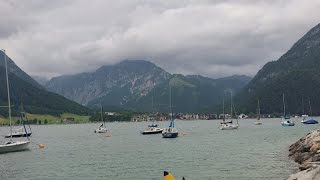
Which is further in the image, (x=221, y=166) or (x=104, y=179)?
(x=221, y=166)

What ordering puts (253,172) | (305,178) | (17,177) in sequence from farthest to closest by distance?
(17,177) → (253,172) → (305,178)

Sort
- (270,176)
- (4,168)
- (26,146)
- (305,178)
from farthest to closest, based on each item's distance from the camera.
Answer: (26,146) < (4,168) < (270,176) < (305,178)


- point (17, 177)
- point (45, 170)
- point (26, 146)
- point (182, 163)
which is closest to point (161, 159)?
point (182, 163)

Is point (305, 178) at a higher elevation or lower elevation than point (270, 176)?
higher

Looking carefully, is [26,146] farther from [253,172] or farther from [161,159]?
[253,172]

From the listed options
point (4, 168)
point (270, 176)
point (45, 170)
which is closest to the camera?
point (270, 176)

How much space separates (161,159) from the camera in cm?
7869

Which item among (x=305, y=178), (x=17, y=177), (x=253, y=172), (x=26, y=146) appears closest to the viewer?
(x=305, y=178)

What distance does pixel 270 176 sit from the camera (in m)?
54.4

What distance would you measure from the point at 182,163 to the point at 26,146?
53.9 meters

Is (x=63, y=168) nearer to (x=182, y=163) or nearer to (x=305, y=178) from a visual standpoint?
(x=182, y=163)

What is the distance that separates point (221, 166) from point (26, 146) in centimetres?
6162

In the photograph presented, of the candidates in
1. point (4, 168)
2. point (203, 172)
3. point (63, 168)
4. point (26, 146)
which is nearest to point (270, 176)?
point (203, 172)

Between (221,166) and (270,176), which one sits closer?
(270,176)
